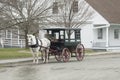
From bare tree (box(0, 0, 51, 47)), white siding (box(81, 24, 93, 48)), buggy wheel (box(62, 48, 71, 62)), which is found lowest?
buggy wheel (box(62, 48, 71, 62))

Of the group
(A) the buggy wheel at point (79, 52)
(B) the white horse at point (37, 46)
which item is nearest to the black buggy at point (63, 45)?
(A) the buggy wheel at point (79, 52)

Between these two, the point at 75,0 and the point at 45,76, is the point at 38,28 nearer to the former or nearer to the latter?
the point at 75,0

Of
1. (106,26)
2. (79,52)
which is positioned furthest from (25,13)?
(106,26)

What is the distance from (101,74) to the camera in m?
19.6

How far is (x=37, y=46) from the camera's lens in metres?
27.9

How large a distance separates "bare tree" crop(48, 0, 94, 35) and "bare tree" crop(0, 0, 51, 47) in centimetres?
414

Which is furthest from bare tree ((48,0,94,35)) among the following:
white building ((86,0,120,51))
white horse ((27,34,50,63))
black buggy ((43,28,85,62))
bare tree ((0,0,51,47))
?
white horse ((27,34,50,63))

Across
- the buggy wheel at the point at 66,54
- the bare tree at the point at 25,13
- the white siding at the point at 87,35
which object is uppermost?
the bare tree at the point at 25,13

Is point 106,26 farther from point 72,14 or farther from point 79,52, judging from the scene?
point 79,52

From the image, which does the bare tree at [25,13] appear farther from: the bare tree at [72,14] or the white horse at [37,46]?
the white horse at [37,46]

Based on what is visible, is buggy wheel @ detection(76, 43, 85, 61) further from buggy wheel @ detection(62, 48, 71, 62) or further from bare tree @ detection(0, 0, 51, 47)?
bare tree @ detection(0, 0, 51, 47)

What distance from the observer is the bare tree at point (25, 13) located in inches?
1313

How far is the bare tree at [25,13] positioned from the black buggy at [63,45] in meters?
3.41

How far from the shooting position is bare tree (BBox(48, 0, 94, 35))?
4487cm
